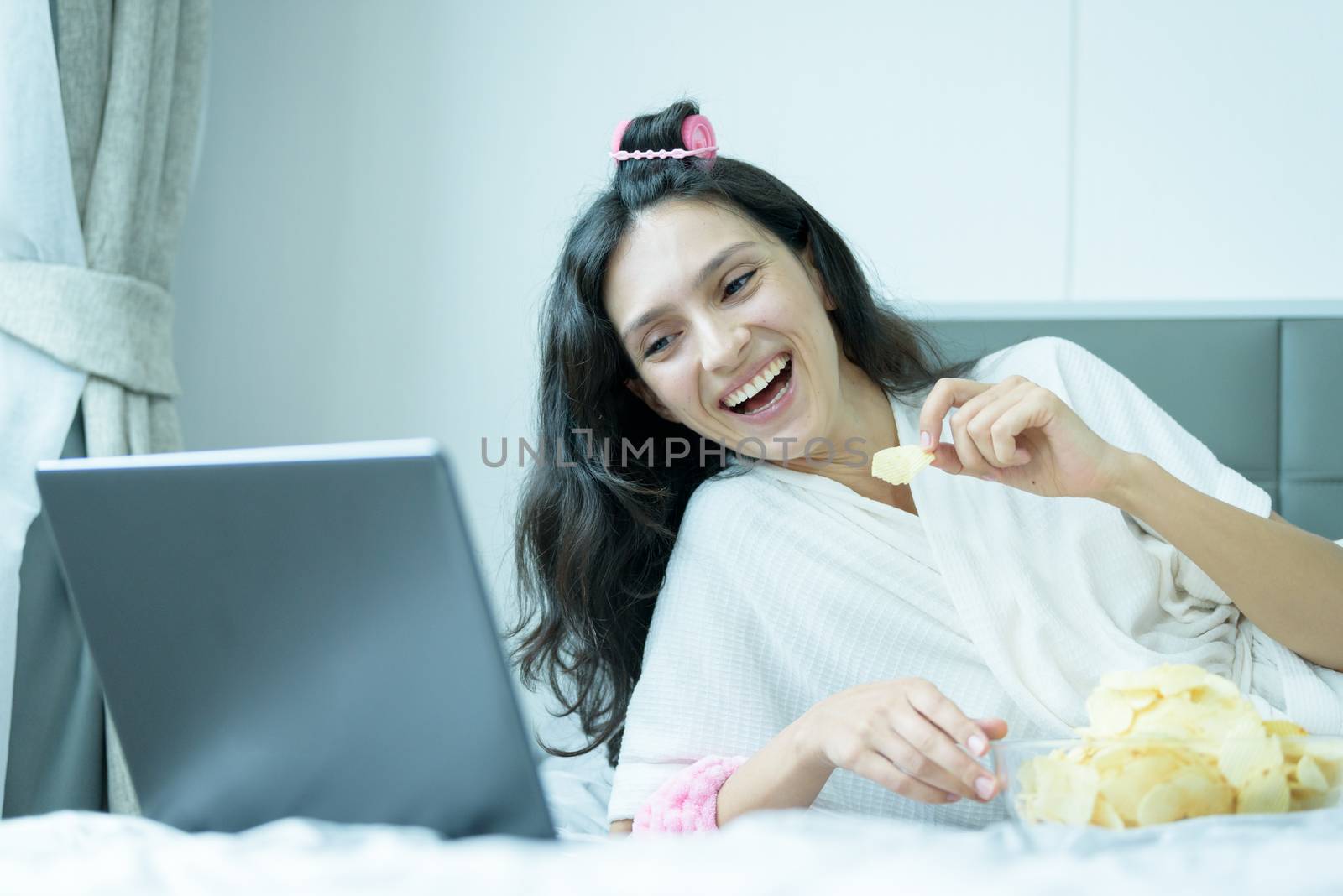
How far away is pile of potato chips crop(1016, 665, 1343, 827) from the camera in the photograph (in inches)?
22.7

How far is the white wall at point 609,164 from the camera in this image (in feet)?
6.59

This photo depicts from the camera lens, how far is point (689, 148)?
4.87ft

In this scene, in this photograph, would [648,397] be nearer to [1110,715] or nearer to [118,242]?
[118,242]

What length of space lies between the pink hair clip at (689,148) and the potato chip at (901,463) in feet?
1.62

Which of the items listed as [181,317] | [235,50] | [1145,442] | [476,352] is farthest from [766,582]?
[235,50]

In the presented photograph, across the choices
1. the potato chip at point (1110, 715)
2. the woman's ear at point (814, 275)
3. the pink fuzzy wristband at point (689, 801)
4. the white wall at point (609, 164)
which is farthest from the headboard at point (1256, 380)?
the potato chip at point (1110, 715)

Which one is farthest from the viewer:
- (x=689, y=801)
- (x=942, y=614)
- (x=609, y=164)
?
(x=609, y=164)

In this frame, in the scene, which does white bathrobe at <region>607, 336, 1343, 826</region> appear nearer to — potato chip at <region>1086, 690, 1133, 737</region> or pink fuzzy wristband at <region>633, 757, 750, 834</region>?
pink fuzzy wristband at <region>633, 757, 750, 834</region>

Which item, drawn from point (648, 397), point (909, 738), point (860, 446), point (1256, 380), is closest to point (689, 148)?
point (648, 397)

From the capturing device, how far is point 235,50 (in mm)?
2285

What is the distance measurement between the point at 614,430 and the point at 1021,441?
0.59 metres

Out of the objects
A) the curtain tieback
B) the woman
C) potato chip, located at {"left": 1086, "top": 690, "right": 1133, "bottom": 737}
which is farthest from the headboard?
the curtain tieback

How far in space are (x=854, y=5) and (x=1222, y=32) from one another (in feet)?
2.11

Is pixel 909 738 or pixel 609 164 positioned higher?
pixel 609 164
